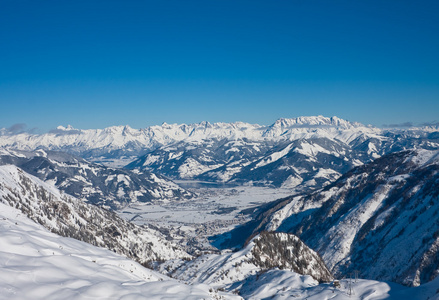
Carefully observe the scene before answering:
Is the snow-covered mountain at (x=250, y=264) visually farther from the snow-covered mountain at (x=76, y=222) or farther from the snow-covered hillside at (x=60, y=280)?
the snow-covered hillside at (x=60, y=280)

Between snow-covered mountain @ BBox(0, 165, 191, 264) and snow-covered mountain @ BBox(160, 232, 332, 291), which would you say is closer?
snow-covered mountain @ BBox(160, 232, 332, 291)

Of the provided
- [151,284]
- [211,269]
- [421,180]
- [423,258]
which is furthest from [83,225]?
[421,180]

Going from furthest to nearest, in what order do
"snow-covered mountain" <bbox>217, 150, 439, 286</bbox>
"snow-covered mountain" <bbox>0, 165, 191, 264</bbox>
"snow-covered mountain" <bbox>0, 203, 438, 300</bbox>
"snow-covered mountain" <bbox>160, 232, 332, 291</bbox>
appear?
"snow-covered mountain" <bbox>0, 165, 191, 264</bbox> → "snow-covered mountain" <bbox>217, 150, 439, 286</bbox> → "snow-covered mountain" <bbox>160, 232, 332, 291</bbox> → "snow-covered mountain" <bbox>0, 203, 438, 300</bbox>

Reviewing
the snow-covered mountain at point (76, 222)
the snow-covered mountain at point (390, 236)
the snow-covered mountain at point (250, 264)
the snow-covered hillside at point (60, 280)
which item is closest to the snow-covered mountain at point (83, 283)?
the snow-covered hillside at point (60, 280)

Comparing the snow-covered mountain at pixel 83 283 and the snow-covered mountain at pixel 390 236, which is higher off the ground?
the snow-covered mountain at pixel 83 283

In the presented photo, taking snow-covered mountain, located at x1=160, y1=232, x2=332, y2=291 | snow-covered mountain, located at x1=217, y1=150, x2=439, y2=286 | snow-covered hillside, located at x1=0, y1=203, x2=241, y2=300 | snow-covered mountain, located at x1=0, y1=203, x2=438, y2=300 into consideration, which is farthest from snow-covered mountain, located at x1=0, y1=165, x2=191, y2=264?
snow-covered hillside, located at x1=0, y1=203, x2=241, y2=300

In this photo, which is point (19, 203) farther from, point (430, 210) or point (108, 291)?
point (430, 210)

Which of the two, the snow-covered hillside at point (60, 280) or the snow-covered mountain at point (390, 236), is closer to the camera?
the snow-covered hillside at point (60, 280)

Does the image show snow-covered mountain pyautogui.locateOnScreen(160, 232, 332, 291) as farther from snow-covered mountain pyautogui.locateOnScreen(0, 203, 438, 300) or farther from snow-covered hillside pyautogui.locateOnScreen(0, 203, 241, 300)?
snow-covered hillside pyautogui.locateOnScreen(0, 203, 241, 300)
